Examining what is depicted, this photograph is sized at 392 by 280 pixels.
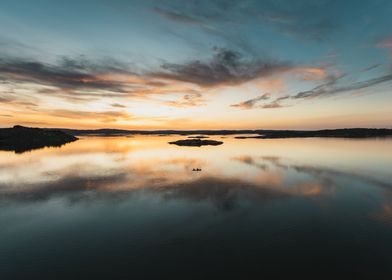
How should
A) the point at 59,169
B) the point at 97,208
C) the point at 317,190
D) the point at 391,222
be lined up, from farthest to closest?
the point at 59,169 < the point at 317,190 < the point at 97,208 < the point at 391,222

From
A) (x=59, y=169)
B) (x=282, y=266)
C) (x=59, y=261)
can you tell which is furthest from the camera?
(x=59, y=169)

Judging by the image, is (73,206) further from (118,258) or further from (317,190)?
(317,190)

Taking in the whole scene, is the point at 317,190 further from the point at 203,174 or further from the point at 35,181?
the point at 35,181

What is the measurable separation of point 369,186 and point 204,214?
75.9ft

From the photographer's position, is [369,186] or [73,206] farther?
[369,186]

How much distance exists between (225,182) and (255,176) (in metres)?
6.26

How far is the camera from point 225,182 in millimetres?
34188

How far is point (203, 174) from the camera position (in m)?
40.2

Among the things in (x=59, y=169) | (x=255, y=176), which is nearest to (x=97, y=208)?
(x=255, y=176)

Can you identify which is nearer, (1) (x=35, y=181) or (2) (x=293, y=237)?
(2) (x=293, y=237)

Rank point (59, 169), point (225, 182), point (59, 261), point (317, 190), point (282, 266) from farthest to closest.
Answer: point (59, 169) < point (225, 182) < point (317, 190) < point (59, 261) < point (282, 266)

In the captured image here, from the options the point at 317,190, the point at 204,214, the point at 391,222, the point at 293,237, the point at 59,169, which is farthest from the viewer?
the point at 59,169

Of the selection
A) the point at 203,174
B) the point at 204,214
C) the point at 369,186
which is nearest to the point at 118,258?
the point at 204,214

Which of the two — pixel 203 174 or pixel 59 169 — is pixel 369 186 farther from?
pixel 59 169
